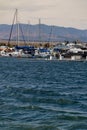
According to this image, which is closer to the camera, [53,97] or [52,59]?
[53,97]

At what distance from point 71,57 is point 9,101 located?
134142 millimetres

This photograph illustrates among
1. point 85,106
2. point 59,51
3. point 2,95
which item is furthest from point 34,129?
point 59,51

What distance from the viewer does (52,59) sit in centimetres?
16375

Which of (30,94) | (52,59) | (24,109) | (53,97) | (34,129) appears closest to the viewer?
(34,129)

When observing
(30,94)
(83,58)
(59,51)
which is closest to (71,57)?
(83,58)

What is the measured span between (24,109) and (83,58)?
459ft

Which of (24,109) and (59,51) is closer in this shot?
(24,109)

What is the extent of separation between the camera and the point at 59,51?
615 ft

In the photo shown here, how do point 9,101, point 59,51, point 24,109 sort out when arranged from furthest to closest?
point 59,51
point 9,101
point 24,109

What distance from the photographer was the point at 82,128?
23.9 meters

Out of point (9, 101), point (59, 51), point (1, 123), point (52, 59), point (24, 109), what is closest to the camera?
point (1, 123)

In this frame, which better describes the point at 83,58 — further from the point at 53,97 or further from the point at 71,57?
the point at 53,97

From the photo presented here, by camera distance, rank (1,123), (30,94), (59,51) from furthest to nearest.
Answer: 1. (59,51)
2. (30,94)
3. (1,123)

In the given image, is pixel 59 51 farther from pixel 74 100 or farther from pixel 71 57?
pixel 74 100
